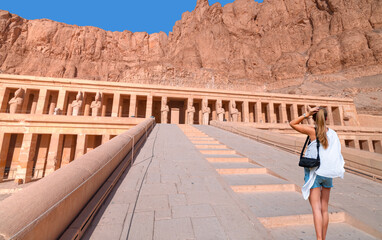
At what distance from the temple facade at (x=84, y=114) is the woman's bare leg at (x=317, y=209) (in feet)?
29.0

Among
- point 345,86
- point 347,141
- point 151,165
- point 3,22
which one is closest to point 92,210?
point 151,165

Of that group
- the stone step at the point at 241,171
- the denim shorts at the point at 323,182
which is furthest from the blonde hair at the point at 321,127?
the stone step at the point at 241,171

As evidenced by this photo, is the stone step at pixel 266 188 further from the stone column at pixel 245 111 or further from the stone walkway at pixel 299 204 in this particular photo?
the stone column at pixel 245 111

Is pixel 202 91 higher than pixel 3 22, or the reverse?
pixel 3 22

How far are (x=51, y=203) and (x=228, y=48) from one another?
52931mm

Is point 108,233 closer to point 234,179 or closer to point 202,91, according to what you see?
point 234,179

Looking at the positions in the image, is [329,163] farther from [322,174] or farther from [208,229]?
[208,229]

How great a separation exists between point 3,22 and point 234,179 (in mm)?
57402

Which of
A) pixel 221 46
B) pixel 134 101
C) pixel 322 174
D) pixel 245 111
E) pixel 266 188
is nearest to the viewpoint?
pixel 322 174

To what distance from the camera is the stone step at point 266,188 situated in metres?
3.19

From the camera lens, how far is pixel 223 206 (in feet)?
8.16

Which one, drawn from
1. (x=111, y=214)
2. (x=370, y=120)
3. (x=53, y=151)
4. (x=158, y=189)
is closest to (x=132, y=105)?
(x=53, y=151)

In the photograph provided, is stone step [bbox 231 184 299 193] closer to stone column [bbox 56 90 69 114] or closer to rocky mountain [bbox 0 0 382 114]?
stone column [bbox 56 90 69 114]

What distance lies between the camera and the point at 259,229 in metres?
2.02
